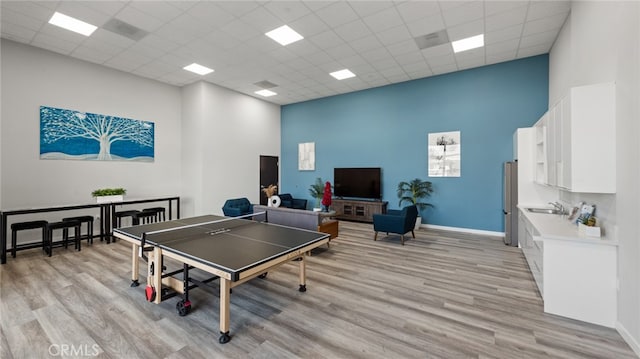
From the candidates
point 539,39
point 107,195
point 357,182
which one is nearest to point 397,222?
point 357,182

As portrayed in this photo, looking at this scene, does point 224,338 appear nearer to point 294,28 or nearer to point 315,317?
point 315,317

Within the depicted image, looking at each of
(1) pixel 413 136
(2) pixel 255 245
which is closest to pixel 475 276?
(2) pixel 255 245

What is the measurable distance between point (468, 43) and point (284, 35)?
3.50m

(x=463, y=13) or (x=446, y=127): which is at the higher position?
(x=463, y=13)

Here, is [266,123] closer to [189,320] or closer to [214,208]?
[214,208]

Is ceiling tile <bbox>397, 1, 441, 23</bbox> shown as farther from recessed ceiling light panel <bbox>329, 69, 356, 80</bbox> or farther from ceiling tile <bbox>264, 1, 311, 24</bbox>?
recessed ceiling light panel <bbox>329, 69, 356, 80</bbox>

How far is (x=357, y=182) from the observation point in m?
7.73

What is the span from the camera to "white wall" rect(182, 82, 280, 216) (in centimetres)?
701

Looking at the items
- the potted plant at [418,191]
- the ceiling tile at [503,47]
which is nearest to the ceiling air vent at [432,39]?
the ceiling tile at [503,47]

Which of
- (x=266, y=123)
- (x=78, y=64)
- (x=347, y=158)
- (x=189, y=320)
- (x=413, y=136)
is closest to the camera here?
(x=189, y=320)

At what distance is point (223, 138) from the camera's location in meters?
7.50

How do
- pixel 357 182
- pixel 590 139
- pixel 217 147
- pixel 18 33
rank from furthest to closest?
pixel 357 182 < pixel 217 147 < pixel 18 33 < pixel 590 139

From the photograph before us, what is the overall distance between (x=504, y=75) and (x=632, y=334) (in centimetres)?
537

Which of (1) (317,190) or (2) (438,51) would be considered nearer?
(2) (438,51)
